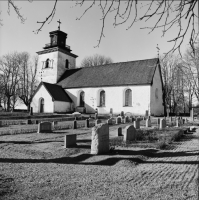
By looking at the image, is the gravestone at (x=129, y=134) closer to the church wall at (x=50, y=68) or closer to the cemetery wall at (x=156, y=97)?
the cemetery wall at (x=156, y=97)

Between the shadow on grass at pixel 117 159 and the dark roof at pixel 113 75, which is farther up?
the dark roof at pixel 113 75

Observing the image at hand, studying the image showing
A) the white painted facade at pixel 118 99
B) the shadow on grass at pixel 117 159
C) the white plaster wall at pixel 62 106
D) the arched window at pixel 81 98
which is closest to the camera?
the shadow on grass at pixel 117 159

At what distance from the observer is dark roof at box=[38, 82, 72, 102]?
27827 mm

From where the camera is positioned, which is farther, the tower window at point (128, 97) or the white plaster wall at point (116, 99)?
the tower window at point (128, 97)

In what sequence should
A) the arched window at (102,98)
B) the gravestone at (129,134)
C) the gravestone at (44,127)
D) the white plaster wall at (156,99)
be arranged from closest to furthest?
the gravestone at (129,134)
the gravestone at (44,127)
the white plaster wall at (156,99)
the arched window at (102,98)

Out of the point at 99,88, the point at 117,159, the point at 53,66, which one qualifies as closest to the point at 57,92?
the point at 99,88

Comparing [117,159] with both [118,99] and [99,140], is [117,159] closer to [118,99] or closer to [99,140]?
[99,140]

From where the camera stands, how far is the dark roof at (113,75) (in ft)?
85.8

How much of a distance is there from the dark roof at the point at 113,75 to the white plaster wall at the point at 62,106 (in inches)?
128

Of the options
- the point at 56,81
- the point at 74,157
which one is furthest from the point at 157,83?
the point at 74,157

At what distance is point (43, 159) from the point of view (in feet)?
18.8

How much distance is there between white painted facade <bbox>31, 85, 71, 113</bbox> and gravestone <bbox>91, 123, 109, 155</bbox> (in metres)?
21.5

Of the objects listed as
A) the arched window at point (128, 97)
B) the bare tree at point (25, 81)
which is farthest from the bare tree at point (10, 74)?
the arched window at point (128, 97)

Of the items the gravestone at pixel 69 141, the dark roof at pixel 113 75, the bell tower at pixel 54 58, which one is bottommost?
the gravestone at pixel 69 141
